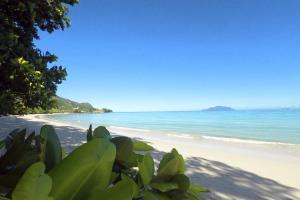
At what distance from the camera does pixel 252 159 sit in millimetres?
9070

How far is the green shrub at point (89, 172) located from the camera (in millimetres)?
438

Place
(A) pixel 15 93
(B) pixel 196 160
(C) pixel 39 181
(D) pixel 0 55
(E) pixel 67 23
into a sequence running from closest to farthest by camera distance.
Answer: (C) pixel 39 181 → (D) pixel 0 55 → (A) pixel 15 93 → (E) pixel 67 23 → (B) pixel 196 160

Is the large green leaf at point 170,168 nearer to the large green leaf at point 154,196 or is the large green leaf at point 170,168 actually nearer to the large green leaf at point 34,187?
the large green leaf at point 154,196

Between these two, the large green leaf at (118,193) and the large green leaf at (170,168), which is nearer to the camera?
the large green leaf at (118,193)

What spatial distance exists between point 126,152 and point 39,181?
0.32 m

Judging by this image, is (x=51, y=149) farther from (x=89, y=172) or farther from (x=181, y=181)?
(x=181, y=181)

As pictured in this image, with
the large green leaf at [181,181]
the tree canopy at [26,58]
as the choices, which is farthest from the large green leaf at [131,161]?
the tree canopy at [26,58]

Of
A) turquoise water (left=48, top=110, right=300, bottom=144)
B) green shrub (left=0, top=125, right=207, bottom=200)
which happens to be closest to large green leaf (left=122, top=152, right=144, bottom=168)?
green shrub (left=0, top=125, right=207, bottom=200)

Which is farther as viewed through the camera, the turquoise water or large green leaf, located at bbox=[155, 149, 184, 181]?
the turquoise water

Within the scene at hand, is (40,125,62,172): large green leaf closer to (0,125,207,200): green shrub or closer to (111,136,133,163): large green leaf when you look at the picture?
(0,125,207,200): green shrub

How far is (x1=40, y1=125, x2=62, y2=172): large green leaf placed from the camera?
0.59m

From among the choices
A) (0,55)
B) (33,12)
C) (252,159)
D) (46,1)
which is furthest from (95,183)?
(252,159)

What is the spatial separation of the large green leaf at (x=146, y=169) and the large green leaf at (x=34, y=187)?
27 cm

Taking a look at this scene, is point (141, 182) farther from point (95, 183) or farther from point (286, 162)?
point (286, 162)
